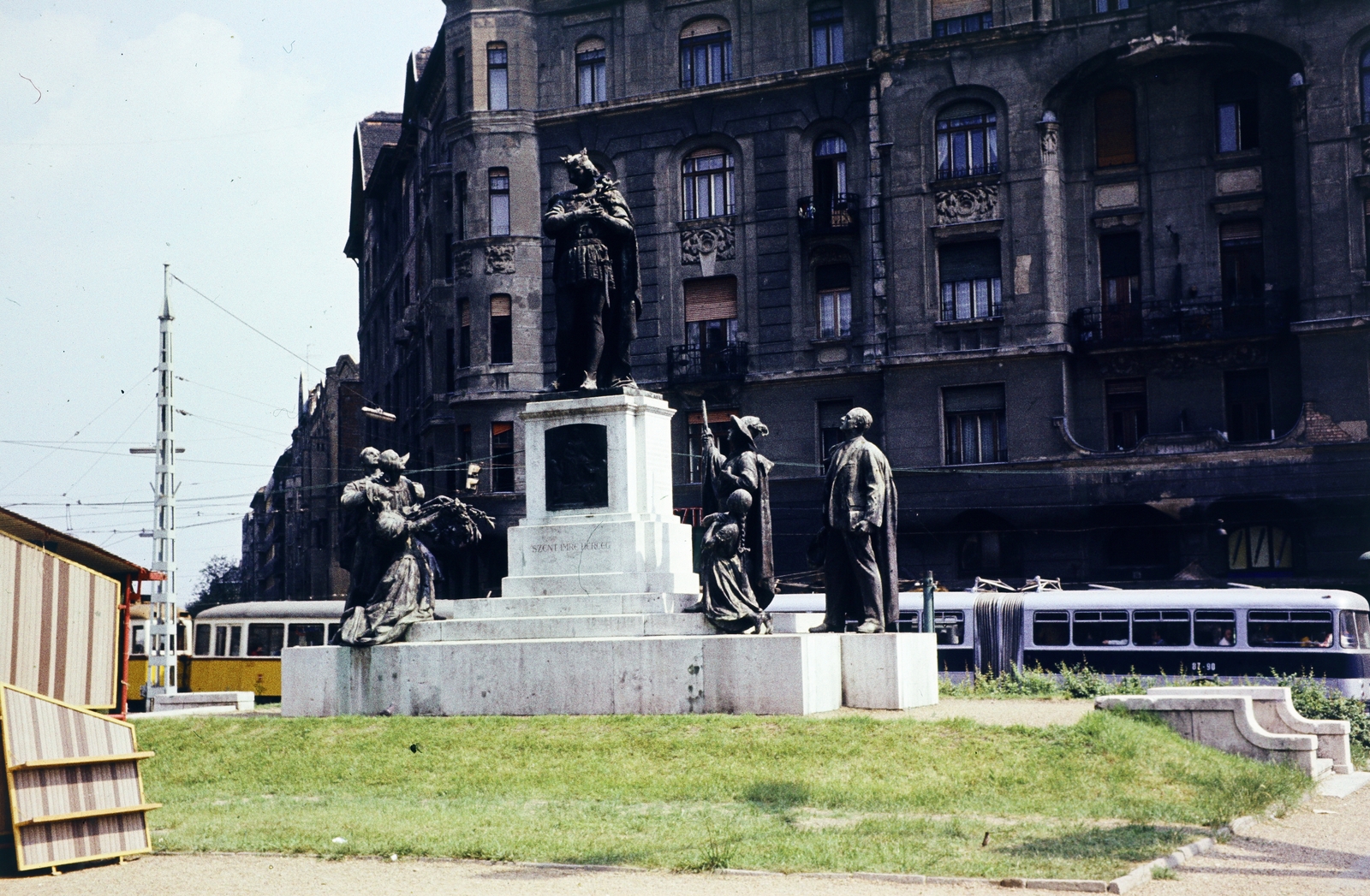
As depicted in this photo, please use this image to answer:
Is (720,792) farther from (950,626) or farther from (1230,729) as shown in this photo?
(950,626)

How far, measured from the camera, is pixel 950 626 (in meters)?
32.0

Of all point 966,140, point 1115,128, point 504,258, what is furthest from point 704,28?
point 1115,128

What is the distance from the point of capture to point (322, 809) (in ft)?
41.5

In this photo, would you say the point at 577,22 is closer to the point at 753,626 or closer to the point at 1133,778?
the point at 753,626

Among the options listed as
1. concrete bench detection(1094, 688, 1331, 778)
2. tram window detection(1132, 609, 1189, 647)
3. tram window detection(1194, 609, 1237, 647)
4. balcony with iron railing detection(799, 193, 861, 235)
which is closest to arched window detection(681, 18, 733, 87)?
balcony with iron railing detection(799, 193, 861, 235)

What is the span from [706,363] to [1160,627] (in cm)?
1823

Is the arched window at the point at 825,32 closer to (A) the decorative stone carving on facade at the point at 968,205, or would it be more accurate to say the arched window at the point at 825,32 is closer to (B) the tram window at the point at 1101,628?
(A) the decorative stone carving on facade at the point at 968,205

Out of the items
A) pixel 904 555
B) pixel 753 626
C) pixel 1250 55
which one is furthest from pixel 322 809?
pixel 1250 55

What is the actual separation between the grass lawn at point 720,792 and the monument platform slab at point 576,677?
0.66m

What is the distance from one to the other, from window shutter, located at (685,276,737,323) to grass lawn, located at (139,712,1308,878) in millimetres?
30473

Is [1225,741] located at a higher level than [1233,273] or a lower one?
lower

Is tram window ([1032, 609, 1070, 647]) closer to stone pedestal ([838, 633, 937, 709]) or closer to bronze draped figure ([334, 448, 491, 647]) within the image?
stone pedestal ([838, 633, 937, 709])

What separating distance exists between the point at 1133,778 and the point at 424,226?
43488 mm

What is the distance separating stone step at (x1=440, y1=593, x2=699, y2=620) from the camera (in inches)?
656
